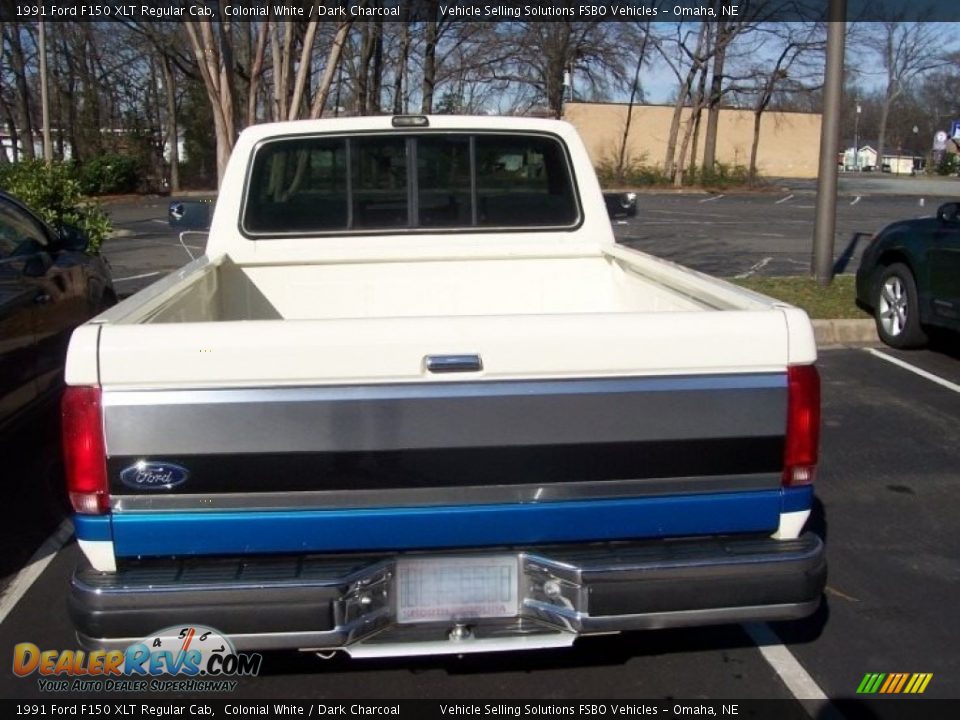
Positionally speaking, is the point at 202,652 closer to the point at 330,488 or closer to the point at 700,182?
the point at 330,488

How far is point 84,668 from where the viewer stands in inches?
140

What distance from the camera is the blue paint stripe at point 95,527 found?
265cm

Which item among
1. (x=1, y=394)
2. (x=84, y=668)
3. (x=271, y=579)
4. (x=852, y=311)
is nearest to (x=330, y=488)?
(x=271, y=579)

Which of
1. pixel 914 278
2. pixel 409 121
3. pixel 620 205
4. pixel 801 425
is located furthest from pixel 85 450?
pixel 914 278

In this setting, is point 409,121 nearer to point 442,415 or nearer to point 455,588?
point 442,415

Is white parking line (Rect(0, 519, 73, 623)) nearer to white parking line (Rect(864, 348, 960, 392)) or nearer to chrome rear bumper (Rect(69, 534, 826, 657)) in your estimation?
chrome rear bumper (Rect(69, 534, 826, 657))

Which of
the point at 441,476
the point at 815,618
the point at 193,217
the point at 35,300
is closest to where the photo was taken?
the point at 441,476

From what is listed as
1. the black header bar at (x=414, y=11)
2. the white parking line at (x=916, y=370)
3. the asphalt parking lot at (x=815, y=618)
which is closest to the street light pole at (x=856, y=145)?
the black header bar at (x=414, y=11)

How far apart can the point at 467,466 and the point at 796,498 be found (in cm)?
98

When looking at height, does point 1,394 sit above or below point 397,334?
below

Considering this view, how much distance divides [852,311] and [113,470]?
8.43 m

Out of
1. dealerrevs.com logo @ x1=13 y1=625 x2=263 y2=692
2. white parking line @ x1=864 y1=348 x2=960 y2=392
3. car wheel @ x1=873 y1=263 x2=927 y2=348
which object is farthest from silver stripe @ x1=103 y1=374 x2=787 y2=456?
car wheel @ x1=873 y1=263 x2=927 y2=348

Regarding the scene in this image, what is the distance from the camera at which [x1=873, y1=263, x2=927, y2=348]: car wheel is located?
28.0ft

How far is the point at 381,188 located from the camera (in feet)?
15.8
